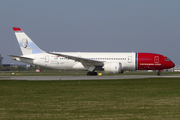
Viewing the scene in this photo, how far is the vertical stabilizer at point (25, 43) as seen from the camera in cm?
4009

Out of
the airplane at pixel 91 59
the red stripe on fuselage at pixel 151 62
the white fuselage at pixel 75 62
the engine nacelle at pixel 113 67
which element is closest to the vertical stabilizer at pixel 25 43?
the airplane at pixel 91 59

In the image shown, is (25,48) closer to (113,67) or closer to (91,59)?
(91,59)

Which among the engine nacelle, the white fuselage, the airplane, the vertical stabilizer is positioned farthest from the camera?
the vertical stabilizer

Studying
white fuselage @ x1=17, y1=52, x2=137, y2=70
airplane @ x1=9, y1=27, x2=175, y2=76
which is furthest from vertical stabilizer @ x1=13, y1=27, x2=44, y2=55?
white fuselage @ x1=17, y1=52, x2=137, y2=70

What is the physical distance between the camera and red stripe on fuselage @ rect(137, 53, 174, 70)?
38.2 meters

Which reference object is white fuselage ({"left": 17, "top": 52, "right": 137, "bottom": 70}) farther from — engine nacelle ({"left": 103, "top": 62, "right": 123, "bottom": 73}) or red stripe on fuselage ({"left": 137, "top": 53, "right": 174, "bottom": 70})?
engine nacelle ({"left": 103, "top": 62, "right": 123, "bottom": 73})

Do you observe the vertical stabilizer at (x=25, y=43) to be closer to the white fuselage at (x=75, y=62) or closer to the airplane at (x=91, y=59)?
the airplane at (x=91, y=59)

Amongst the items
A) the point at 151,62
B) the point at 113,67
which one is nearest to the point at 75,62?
the point at 113,67

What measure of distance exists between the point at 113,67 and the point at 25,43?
14.7 meters

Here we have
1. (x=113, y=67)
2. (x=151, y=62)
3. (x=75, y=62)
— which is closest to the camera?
(x=113, y=67)

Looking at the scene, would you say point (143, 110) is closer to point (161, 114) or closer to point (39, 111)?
point (161, 114)

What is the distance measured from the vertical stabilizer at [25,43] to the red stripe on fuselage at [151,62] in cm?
1582

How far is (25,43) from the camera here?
40.1 metres

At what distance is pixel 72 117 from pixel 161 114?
3231 millimetres
